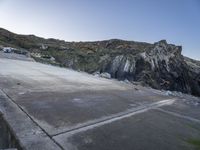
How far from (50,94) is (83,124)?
118 cm

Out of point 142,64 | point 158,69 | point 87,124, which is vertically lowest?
point 87,124

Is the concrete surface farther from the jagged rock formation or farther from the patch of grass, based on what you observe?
the jagged rock formation

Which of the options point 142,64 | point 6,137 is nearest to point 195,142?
point 6,137

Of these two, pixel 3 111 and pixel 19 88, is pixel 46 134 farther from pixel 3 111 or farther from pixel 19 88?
pixel 19 88

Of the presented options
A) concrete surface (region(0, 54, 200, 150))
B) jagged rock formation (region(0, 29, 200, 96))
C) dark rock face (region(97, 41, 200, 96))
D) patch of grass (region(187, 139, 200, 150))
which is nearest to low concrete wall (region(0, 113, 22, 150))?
concrete surface (region(0, 54, 200, 150))


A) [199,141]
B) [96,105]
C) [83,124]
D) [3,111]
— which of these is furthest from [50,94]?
[199,141]

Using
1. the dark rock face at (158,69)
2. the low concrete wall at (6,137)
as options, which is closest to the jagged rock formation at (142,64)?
the dark rock face at (158,69)

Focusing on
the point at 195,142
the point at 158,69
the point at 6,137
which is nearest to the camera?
the point at 6,137

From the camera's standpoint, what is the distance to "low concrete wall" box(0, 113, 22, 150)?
1496 millimetres

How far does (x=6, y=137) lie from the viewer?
166 cm

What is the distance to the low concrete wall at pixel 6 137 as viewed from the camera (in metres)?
1.50

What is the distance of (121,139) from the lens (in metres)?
1.71

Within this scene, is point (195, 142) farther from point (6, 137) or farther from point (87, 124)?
point (6, 137)

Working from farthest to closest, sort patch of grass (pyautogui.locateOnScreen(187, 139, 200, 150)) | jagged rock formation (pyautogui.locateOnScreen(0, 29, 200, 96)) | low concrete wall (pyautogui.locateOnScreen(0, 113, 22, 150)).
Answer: jagged rock formation (pyautogui.locateOnScreen(0, 29, 200, 96)) < patch of grass (pyautogui.locateOnScreen(187, 139, 200, 150)) < low concrete wall (pyautogui.locateOnScreen(0, 113, 22, 150))
